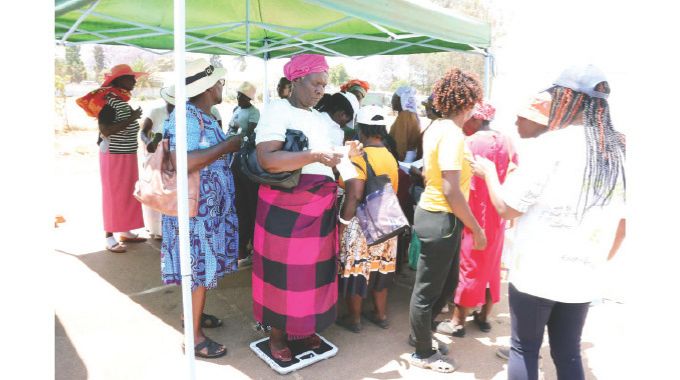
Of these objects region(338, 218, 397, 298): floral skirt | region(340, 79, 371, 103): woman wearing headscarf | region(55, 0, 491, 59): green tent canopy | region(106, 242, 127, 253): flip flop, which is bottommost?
region(106, 242, 127, 253): flip flop

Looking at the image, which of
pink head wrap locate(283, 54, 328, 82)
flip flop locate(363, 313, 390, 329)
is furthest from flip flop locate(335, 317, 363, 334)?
pink head wrap locate(283, 54, 328, 82)

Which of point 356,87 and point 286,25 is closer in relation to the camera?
point 286,25

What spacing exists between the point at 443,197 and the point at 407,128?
1.65m

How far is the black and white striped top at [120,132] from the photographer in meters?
4.30

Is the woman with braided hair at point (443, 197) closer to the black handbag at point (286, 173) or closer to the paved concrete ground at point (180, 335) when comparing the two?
the paved concrete ground at point (180, 335)

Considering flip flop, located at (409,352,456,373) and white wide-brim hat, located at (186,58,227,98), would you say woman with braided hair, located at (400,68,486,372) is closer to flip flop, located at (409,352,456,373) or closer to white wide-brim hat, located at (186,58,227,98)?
flip flop, located at (409,352,456,373)

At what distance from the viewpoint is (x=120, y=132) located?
14.7 ft

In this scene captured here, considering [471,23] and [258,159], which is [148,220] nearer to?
[258,159]

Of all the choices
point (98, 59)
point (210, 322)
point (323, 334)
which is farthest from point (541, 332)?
point (98, 59)

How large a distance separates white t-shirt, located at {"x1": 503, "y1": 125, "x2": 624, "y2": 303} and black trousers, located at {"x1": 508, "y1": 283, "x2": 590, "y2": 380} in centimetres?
7

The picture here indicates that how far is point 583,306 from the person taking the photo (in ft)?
6.59

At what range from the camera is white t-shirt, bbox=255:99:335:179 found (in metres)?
2.53

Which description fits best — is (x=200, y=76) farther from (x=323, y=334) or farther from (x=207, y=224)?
(x=323, y=334)

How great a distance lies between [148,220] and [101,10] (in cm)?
214
